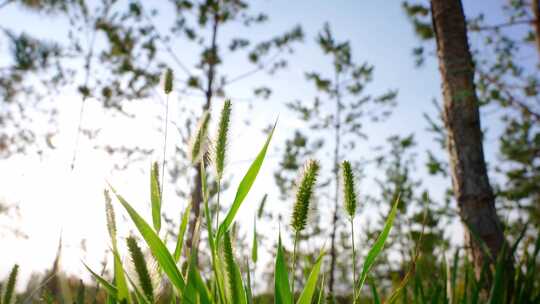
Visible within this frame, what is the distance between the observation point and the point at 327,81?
10.1m

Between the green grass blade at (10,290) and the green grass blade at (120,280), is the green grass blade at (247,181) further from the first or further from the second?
the green grass blade at (10,290)

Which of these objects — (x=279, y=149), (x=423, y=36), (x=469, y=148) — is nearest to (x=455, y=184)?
(x=469, y=148)

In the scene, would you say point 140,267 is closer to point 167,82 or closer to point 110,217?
point 110,217

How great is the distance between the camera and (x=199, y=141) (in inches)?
49.7

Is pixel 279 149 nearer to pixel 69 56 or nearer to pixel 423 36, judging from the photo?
pixel 423 36

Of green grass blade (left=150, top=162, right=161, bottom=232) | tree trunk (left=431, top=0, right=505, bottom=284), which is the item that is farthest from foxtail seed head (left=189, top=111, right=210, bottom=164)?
tree trunk (left=431, top=0, right=505, bottom=284)

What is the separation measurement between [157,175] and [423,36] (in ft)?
24.6

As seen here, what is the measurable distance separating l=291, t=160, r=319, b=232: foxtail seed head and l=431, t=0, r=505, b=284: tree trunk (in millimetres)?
2761

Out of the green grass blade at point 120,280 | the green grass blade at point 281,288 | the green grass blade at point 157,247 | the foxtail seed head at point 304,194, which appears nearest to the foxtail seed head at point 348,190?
the foxtail seed head at point 304,194

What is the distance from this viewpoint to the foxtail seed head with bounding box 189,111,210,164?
122 centimetres

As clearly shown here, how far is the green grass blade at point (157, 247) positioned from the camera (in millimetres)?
979

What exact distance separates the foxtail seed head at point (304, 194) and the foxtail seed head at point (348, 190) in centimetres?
10

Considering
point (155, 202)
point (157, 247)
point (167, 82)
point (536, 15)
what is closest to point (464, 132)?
point (167, 82)

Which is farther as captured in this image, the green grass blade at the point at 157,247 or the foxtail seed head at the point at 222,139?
the foxtail seed head at the point at 222,139
